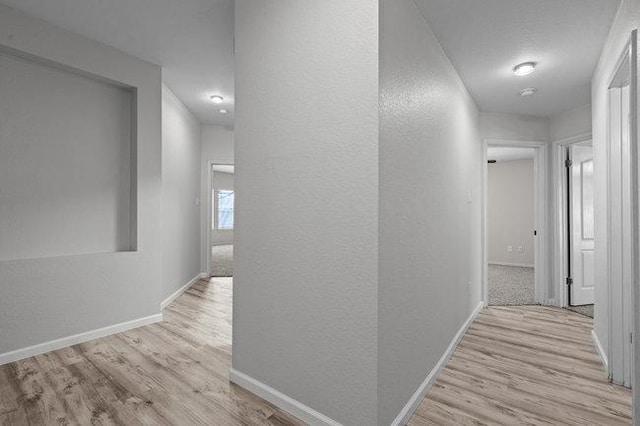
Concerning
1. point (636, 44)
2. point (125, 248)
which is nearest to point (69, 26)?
point (125, 248)

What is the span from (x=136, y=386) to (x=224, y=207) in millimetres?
10321

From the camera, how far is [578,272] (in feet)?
13.8

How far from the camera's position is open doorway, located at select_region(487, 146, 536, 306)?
741 cm

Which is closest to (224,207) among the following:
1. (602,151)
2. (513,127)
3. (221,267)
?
(221,267)

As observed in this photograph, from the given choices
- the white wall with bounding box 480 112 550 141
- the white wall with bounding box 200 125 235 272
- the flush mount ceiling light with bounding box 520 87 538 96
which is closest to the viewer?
the flush mount ceiling light with bounding box 520 87 538 96

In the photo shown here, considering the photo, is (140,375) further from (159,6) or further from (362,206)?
(159,6)

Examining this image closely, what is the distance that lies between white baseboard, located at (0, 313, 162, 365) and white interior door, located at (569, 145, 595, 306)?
5.00 metres

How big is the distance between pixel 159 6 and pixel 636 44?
295 centimetres

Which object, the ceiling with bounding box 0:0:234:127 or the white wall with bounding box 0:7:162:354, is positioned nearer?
the ceiling with bounding box 0:0:234:127

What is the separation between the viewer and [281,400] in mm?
1845

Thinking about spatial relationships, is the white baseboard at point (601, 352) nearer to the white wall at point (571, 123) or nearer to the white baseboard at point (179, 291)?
the white wall at point (571, 123)

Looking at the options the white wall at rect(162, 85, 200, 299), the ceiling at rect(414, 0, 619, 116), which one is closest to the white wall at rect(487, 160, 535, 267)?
the ceiling at rect(414, 0, 619, 116)

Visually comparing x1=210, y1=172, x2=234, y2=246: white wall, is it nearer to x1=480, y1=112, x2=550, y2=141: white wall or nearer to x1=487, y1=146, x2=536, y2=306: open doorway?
x1=487, y1=146, x2=536, y2=306: open doorway

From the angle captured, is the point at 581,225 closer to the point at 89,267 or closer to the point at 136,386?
the point at 136,386
